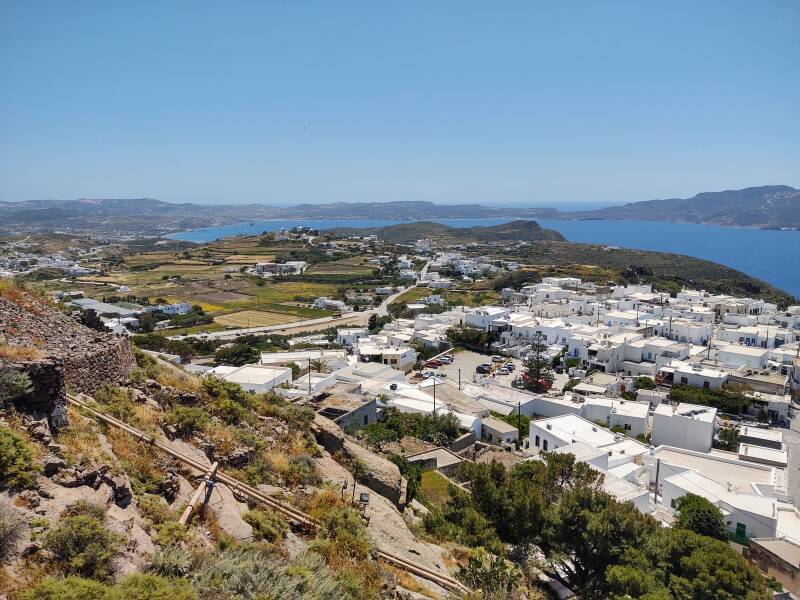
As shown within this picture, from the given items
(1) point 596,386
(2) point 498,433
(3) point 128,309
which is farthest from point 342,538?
(3) point 128,309

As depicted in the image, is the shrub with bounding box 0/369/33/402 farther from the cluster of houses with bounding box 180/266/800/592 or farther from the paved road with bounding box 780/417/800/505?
the paved road with bounding box 780/417/800/505

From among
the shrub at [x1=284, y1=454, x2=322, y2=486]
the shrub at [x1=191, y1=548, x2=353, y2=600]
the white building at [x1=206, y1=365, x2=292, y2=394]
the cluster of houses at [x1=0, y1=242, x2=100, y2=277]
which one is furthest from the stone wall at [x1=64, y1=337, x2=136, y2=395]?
the cluster of houses at [x1=0, y1=242, x2=100, y2=277]

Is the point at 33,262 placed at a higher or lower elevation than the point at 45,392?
lower

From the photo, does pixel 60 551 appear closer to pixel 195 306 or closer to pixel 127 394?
pixel 127 394

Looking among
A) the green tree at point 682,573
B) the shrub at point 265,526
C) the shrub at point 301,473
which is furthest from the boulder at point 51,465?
the green tree at point 682,573

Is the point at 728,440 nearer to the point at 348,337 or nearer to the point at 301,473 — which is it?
the point at 301,473

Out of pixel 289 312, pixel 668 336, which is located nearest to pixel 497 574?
pixel 668 336
